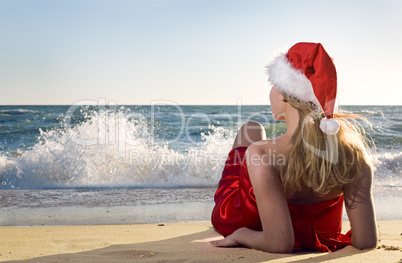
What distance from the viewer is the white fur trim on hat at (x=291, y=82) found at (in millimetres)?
1868

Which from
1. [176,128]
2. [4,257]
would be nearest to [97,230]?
[4,257]

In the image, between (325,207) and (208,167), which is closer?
(325,207)

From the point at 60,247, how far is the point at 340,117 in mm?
1872

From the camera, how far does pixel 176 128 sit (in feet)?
48.5

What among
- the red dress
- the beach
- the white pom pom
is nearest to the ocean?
the beach

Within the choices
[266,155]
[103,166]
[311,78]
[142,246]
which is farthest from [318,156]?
[103,166]

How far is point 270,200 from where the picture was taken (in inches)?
75.7

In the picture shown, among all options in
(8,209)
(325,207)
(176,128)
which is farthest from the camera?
(176,128)

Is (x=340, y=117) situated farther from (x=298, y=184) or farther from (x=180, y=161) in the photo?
(x=180, y=161)

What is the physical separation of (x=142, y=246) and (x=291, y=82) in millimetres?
1389

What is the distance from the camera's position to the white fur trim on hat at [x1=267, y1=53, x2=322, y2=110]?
187 centimetres

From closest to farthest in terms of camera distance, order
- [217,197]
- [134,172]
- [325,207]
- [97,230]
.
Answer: [325,207]
[217,197]
[97,230]
[134,172]

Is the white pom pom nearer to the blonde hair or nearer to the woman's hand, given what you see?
the blonde hair

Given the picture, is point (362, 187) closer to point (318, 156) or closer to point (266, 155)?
point (318, 156)
